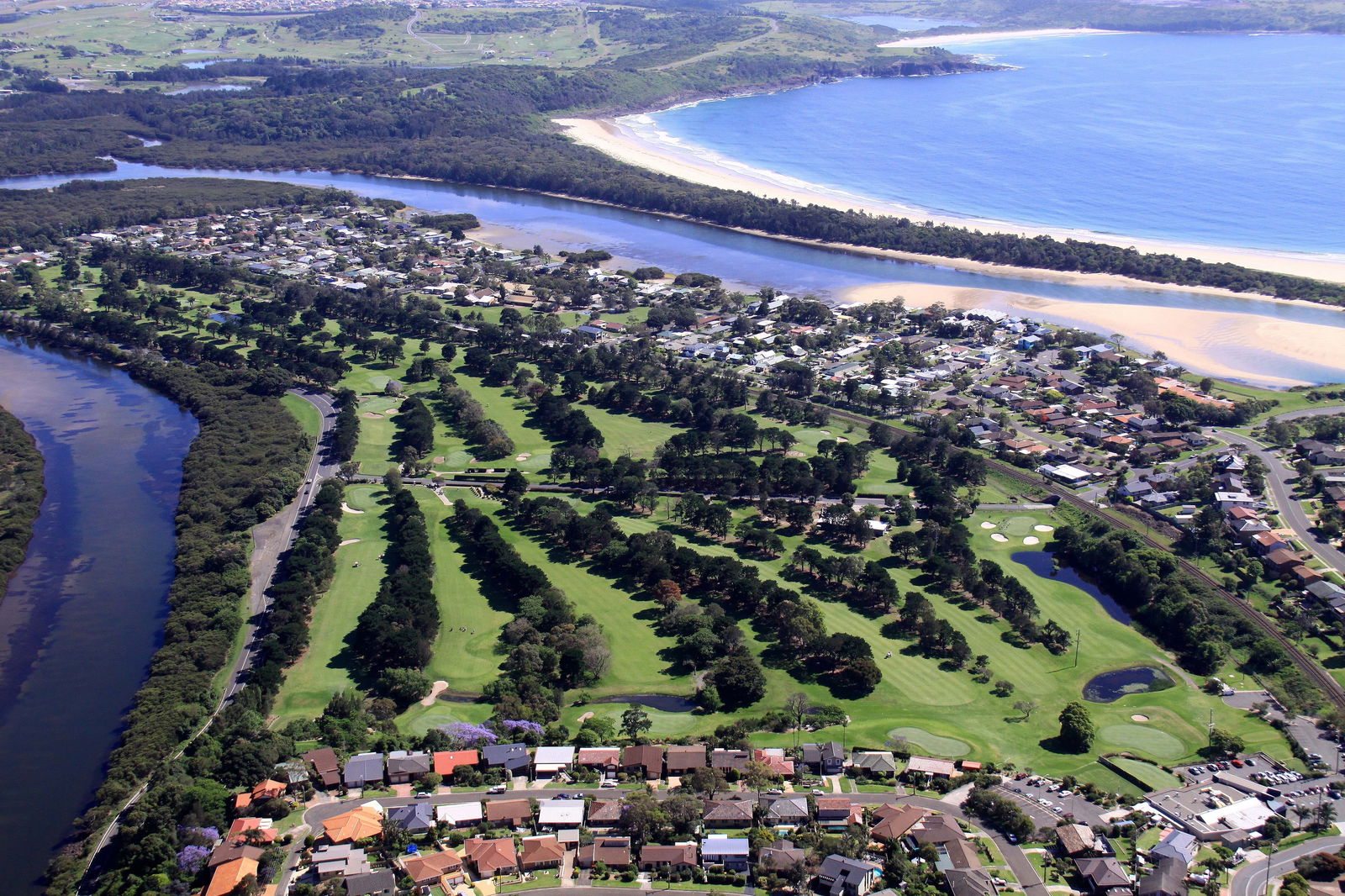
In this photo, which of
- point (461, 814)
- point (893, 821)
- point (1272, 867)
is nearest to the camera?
point (1272, 867)

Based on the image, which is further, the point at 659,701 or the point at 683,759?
the point at 659,701

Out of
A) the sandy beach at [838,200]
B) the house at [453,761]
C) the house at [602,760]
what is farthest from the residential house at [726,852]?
the sandy beach at [838,200]

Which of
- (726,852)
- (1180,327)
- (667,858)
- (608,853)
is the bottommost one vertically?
(608,853)

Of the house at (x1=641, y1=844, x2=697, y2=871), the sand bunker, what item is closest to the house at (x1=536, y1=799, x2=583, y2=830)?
the house at (x1=641, y1=844, x2=697, y2=871)

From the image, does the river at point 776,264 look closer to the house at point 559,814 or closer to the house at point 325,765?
the house at point 559,814

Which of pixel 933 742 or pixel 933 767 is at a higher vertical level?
pixel 933 767

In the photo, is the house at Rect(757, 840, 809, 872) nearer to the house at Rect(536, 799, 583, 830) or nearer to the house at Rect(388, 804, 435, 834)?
the house at Rect(536, 799, 583, 830)

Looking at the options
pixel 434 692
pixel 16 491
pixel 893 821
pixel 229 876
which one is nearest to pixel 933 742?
pixel 893 821

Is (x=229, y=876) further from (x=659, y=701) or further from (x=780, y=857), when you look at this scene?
(x=659, y=701)
